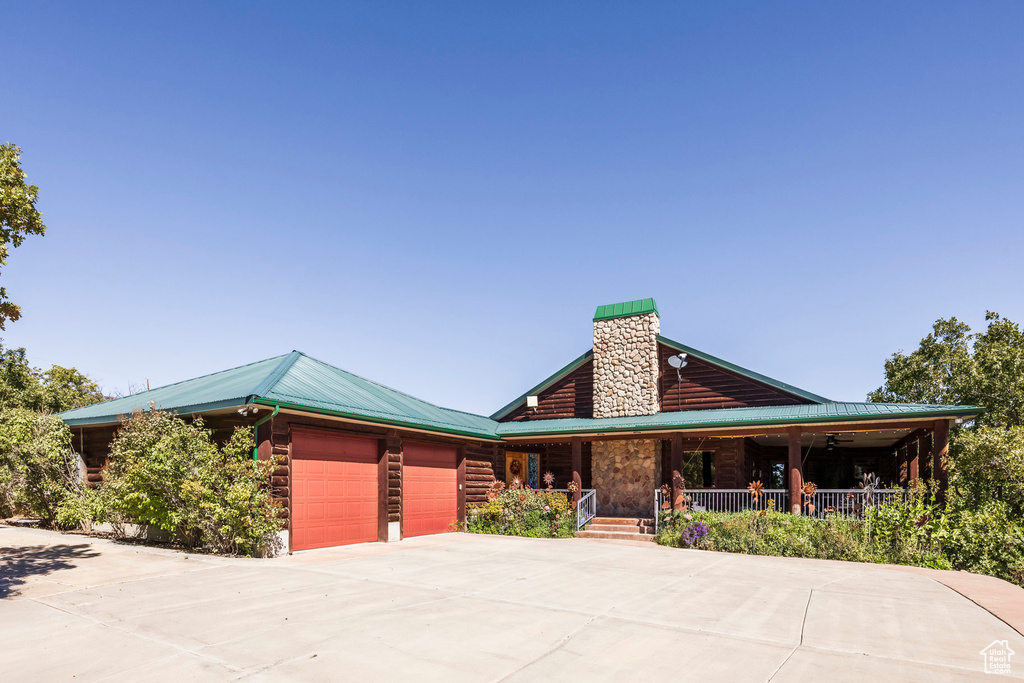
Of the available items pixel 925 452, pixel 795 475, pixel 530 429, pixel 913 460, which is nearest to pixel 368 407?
pixel 530 429

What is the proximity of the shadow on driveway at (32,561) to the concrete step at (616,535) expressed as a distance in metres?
11.4

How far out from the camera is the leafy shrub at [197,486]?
11.6 m

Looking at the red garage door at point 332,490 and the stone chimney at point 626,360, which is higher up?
the stone chimney at point 626,360

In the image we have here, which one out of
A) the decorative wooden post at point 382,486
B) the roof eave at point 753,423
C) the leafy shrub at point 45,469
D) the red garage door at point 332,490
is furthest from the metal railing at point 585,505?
the leafy shrub at point 45,469

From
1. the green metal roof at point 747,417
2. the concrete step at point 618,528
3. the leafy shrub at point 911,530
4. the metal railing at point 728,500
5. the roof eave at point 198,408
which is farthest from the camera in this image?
the concrete step at point 618,528

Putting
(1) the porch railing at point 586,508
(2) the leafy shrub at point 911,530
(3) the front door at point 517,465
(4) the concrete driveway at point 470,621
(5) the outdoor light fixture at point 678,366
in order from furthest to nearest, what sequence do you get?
(3) the front door at point 517,465 < (5) the outdoor light fixture at point 678,366 < (1) the porch railing at point 586,508 < (2) the leafy shrub at point 911,530 < (4) the concrete driveway at point 470,621

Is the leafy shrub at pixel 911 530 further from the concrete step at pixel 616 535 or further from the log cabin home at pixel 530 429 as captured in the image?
the concrete step at pixel 616 535

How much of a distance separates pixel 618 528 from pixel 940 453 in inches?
316

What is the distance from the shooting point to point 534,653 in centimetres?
592

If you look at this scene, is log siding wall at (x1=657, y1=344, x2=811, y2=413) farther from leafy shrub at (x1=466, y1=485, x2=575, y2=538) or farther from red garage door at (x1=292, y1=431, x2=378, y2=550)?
red garage door at (x1=292, y1=431, x2=378, y2=550)

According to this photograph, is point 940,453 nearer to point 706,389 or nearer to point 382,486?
point 706,389

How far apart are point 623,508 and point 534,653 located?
1401 cm

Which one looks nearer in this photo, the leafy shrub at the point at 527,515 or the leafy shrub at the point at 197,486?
the leafy shrub at the point at 197,486

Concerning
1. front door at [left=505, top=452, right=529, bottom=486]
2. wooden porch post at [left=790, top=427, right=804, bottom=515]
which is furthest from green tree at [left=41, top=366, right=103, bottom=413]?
wooden porch post at [left=790, top=427, right=804, bottom=515]
